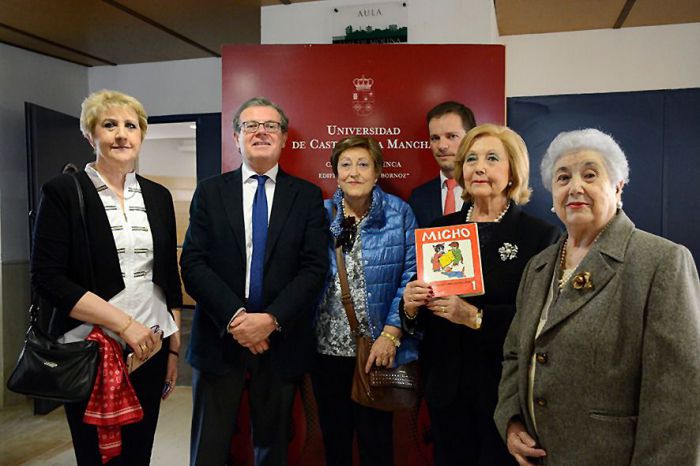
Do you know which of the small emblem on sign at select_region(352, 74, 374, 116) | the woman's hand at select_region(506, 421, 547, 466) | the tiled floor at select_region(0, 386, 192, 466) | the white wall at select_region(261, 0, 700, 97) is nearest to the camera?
the woman's hand at select_region(506, 421, 547, 466)

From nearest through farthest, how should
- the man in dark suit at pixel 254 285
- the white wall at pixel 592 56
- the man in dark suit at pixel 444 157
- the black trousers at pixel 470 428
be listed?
the black trousers at pixel 470 428 → the man in dark suit at pixel 254 285 → the man in dark suit at pixel 444 157 → the white wall at pixel 592 56

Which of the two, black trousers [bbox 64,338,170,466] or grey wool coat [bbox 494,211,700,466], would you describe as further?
black trousers [bbox 64,338,170,466]

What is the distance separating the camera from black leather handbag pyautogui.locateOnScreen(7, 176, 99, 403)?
1755mm

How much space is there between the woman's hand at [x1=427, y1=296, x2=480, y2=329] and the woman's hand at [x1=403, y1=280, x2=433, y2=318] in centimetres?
5

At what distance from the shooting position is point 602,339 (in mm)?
1223

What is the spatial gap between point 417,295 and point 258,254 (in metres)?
0.68

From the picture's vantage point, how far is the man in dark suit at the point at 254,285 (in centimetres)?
207

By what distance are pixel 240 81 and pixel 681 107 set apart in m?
3.23

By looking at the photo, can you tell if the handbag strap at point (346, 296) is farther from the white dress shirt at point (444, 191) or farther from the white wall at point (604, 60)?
the white wall at point (604, 60)

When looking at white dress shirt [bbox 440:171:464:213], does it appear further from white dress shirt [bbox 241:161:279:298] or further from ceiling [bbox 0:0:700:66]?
ceiling [bbox 0:0:700:66]

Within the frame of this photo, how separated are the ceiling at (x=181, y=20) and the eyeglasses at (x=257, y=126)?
151 cm

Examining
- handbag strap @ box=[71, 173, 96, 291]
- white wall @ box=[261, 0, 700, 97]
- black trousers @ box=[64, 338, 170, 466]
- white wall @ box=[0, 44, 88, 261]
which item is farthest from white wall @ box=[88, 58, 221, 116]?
black trousers @ box=[64, 338, 170, 466]

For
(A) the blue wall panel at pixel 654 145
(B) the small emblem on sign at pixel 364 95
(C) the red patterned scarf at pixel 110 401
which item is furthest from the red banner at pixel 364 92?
(A) the blue wall panel at pixel 654 145

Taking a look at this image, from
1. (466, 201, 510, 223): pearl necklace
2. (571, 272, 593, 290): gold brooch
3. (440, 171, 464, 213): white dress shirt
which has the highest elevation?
(440, 171, 464, 213): white dress shirt
